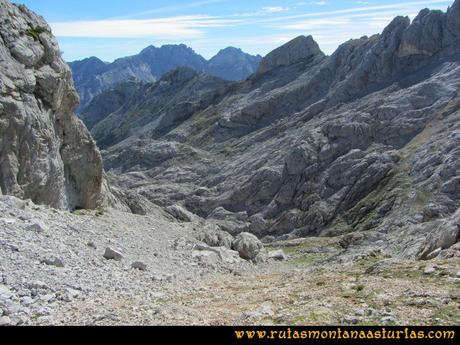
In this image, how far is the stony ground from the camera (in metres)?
15.5

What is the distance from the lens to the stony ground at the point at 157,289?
610 inches

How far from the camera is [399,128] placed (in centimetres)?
13088

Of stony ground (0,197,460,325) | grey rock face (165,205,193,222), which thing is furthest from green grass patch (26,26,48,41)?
grey rock face (165,205,193,222)

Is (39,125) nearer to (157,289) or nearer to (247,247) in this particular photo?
(157,289)

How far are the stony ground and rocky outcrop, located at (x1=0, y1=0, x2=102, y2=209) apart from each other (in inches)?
229

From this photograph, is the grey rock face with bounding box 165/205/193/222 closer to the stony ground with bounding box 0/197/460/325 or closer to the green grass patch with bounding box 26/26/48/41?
the green grass patch with bounding box 26/26/48/41

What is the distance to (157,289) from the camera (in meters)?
21.8

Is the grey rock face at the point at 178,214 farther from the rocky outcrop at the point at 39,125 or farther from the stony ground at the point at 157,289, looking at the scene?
the stony ground at the point at 157,289

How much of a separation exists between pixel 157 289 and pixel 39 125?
20359 millimetres

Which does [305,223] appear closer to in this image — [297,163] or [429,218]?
[297,163]

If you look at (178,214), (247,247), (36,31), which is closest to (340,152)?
(178,214)

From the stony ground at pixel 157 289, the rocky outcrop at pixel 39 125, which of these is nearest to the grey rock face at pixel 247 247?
the rocky outcrop at pixel 39 125

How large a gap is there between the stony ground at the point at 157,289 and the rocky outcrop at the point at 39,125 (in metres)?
5.81

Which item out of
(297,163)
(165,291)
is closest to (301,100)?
(297,163)
